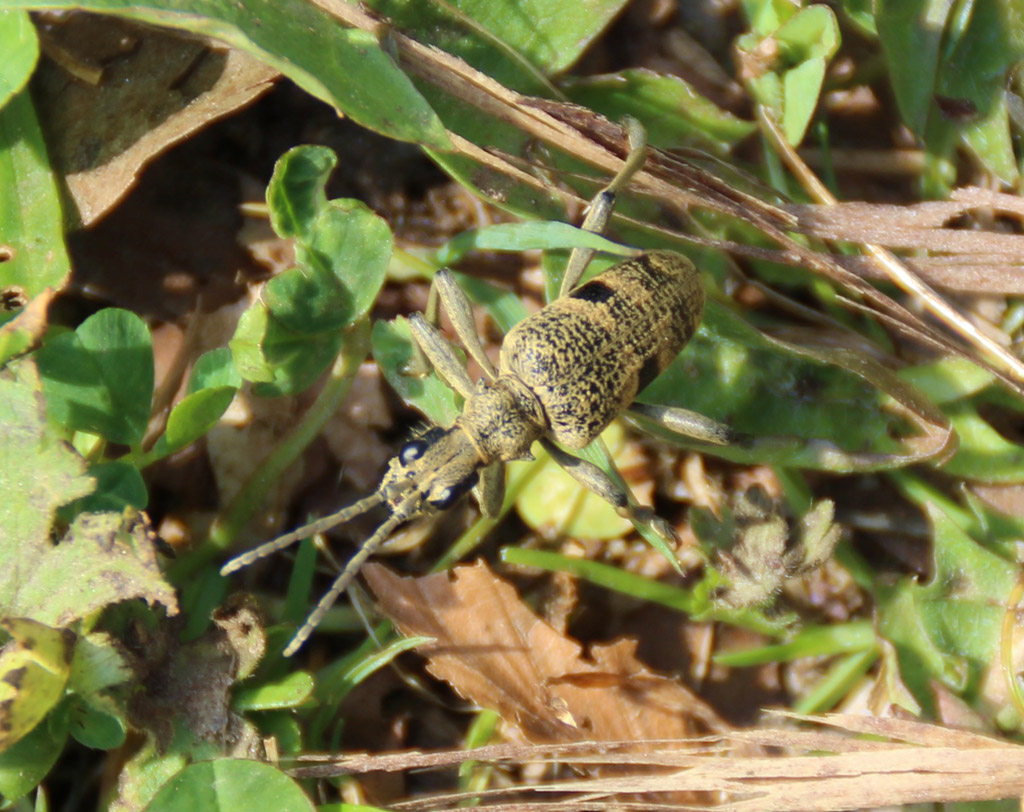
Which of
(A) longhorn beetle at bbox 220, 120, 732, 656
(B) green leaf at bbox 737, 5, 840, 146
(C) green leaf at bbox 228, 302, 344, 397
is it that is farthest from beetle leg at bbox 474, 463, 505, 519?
(B) green leaf at bbox 737, 5, 840, 146

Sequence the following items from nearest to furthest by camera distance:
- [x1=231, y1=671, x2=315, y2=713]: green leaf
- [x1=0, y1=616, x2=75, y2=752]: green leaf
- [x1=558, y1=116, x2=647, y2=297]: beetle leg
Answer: [x1=0, y1=616, x2=75, y2=752]: green leaf < [x1=231, y1=671, x2=315, y2=713]: green leaf < [x1=558, y1=116, x2=647, y2=297]: beetle leg

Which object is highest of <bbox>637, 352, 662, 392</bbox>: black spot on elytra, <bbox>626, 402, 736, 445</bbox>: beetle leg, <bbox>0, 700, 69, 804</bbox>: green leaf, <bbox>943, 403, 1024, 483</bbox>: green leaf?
<bbox>637, 352, 662, 392</bbox>: black spot on elytra

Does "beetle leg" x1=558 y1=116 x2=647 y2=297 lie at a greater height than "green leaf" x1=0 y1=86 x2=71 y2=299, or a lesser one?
greater

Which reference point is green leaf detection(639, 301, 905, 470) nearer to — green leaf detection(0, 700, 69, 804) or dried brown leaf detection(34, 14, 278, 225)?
dried brown leaf detection(34, 14, 278, 225)

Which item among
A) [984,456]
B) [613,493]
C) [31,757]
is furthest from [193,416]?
[984,456]

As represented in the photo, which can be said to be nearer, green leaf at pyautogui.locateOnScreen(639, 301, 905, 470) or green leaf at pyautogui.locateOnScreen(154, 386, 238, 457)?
green leaf at pyautogui.locateOnScreen(154, 386, 238, 457)

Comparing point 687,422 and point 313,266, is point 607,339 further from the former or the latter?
point 313,266
